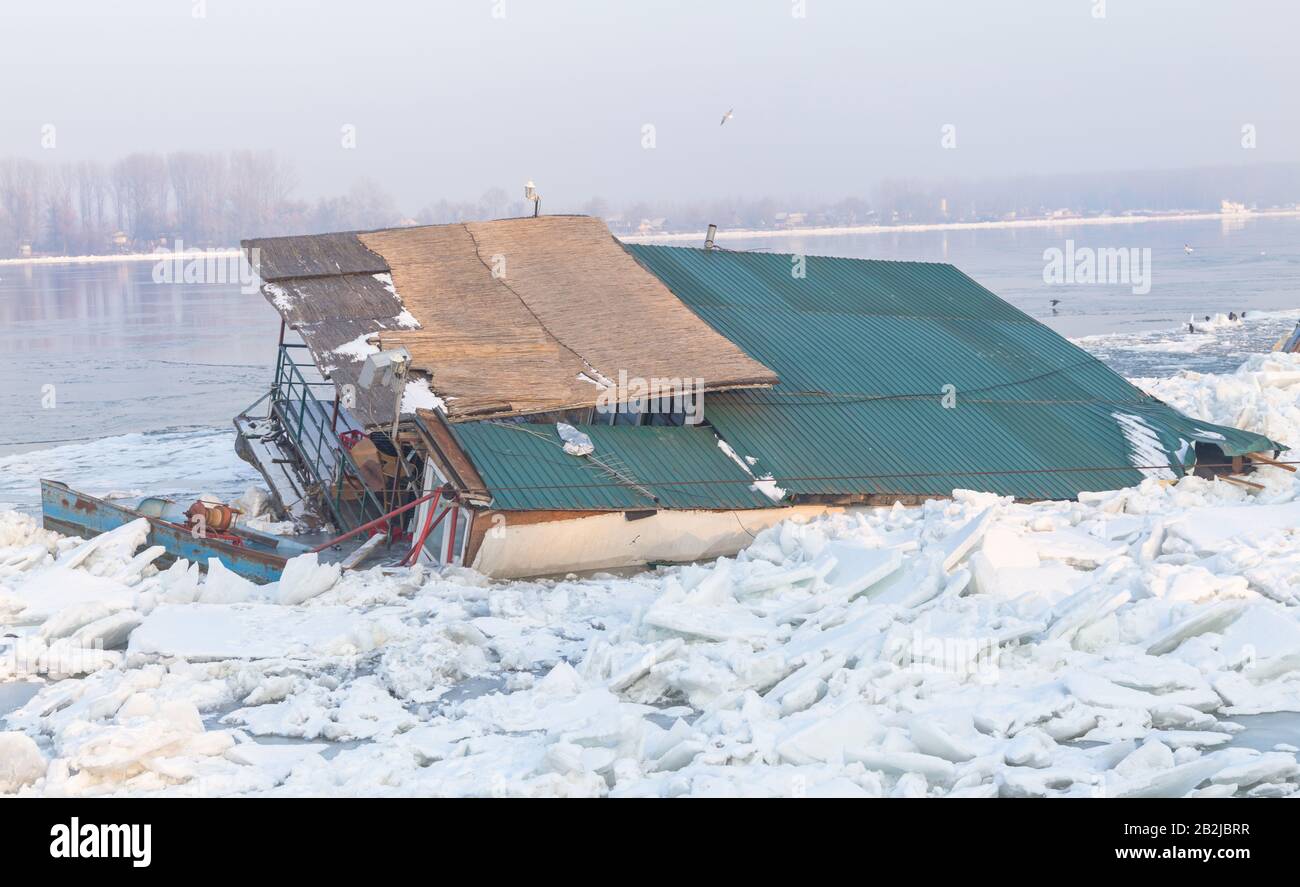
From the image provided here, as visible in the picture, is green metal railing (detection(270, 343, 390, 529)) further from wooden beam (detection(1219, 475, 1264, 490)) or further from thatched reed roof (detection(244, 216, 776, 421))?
wooden beam (detection(1219, 475, 1264, 490))

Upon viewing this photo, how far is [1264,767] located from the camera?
371 inches

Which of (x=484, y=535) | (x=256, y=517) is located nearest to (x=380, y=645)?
(x=484, y=535)

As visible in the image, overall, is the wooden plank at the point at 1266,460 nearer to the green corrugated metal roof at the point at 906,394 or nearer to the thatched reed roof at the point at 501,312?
the green corrugated metal roof at the point at 906,394

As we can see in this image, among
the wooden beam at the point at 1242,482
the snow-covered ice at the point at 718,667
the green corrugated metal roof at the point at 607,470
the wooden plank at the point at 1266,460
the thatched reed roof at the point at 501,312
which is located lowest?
the snow-covered ice at the point at 718,667

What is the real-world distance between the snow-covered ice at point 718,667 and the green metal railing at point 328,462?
2.94 meters

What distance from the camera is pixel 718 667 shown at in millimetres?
11758

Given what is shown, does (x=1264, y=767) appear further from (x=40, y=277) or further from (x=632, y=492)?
(x=40, y=277)

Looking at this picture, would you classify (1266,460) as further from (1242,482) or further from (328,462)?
(328,462)

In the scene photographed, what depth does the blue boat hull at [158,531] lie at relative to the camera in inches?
638

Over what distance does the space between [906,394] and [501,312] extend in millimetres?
6021

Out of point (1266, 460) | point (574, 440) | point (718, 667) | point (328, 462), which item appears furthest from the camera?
point (328, 462)

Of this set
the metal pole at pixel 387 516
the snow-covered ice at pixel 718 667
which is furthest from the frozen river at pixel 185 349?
the snow-covered ice at pixel 718 667

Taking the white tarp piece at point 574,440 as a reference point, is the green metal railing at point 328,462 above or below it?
below

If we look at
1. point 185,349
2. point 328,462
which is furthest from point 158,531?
point 185,349
